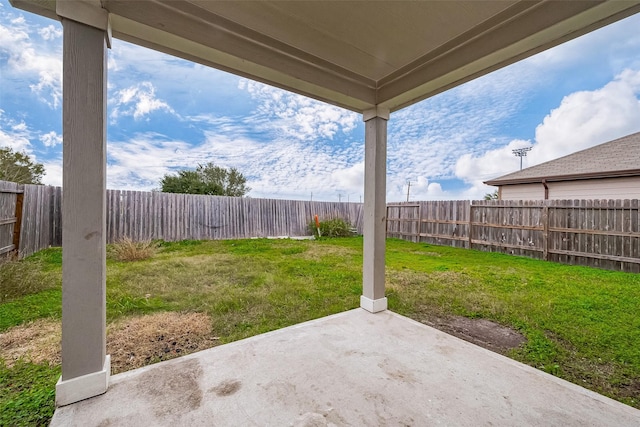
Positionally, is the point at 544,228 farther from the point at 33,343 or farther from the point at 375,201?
the point at 33,343

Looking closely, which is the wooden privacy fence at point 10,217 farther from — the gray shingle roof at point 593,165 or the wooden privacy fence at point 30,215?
the gray shingle roof at point 593,165

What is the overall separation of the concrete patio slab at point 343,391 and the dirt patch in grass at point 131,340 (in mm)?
226

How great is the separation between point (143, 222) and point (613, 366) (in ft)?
27.5

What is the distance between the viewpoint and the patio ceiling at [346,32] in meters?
1.41

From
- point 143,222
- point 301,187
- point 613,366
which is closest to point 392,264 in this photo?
point 613,366

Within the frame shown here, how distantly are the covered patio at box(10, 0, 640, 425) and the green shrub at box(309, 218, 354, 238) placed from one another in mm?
7018

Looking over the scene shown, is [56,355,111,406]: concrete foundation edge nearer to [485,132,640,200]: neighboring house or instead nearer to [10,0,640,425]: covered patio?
[10,0,640,425]: covered patio

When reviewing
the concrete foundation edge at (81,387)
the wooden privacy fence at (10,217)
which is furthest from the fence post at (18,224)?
the concrete foundation edge at (81,387)

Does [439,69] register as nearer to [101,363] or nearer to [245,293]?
[101,363]

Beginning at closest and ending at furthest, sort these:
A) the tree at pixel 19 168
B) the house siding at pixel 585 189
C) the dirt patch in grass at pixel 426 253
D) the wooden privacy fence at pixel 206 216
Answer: the dirt patch in grass at pixel 426 253, the house siding at pixel 585 189, the wooden privacy fence at pixel 206 216, the tree at pixel 19 168

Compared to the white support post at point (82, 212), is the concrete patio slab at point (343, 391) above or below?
below

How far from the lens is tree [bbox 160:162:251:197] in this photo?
1409cm

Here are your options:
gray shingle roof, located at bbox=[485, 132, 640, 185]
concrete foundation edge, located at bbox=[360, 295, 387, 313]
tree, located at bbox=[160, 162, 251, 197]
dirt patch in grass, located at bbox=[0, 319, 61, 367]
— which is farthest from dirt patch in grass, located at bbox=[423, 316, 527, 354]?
tree, located at bbox=[160, 162, 251, 197]

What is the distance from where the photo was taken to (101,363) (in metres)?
1.39
